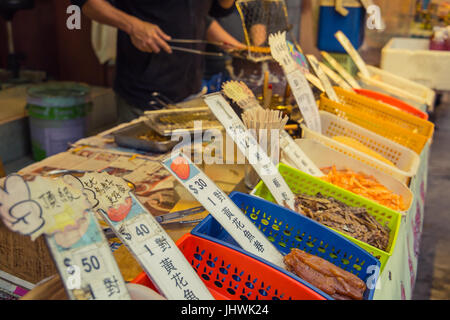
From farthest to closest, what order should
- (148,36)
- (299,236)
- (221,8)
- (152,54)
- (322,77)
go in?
(221,8), (152,54), (148,36), (322,77), (299,236)

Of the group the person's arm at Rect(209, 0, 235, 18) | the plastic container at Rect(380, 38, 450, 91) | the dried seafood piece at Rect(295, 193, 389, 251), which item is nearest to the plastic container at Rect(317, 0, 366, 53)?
the plastic container at Rect(380, 38, 450, 91)

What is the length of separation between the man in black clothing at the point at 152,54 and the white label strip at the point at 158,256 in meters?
1.82

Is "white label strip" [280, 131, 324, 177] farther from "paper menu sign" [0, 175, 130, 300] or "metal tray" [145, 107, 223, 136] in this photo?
"paper menu sign" [0, 175, 130, 300]

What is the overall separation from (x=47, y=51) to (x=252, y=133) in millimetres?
4299

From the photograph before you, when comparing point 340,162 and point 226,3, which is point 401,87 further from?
point 340,162

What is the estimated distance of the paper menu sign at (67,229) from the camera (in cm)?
69

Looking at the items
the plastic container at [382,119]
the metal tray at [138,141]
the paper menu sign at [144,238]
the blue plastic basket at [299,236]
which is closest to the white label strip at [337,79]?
the plastic container at [382,119]

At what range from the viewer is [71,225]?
74 centimetres

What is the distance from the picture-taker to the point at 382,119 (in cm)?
221

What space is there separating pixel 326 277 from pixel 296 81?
3.08 feet

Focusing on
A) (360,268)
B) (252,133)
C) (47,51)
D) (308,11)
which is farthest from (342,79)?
(47,51)

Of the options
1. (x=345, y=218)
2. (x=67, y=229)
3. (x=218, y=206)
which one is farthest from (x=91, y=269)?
(x=345, y=218)

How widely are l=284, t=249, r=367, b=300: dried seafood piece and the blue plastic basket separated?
0.04m

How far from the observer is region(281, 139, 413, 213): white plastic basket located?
166cm
